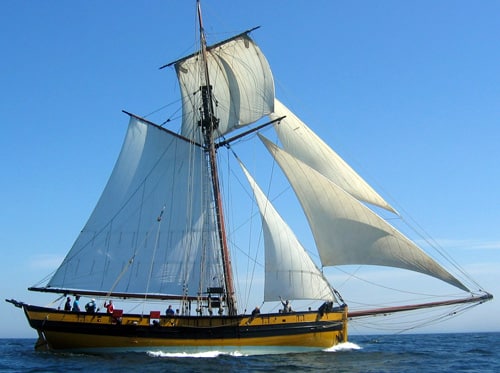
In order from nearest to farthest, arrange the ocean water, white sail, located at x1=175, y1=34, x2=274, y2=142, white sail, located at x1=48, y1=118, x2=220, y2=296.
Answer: the ocean water, white sail, located at x1=48, y1=118, x2=220, y2=296, white sail, located at x1=175, y1=34, x2=274, y2=142

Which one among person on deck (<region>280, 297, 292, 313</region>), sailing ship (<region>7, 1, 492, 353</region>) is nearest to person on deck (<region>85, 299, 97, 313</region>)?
sailing ship (<region>7, 1, 492, 353</region>)

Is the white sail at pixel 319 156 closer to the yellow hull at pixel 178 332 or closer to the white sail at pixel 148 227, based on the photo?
the white sail at pixel 148 227

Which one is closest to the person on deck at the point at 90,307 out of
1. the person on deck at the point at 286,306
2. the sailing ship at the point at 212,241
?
the sailing ship at the point at 212,241

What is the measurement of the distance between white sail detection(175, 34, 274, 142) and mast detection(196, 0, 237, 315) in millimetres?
551

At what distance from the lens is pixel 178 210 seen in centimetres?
3256

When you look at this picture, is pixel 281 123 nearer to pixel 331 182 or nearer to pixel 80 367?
pixel 331 182

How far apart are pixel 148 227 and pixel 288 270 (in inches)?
329

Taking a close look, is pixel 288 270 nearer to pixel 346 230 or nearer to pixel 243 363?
pixel 346 230

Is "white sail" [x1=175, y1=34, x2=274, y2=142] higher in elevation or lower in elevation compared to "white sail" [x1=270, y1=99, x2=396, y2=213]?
higher

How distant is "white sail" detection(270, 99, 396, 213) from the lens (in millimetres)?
30141

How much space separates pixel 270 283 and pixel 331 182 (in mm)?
5988

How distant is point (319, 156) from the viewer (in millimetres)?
31578

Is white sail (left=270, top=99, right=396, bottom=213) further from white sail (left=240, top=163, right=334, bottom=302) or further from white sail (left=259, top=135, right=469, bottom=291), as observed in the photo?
white sail (left=240, top=163, right=334, bottom=302)

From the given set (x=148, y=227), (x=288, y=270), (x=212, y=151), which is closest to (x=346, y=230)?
(x=288, y=270)
